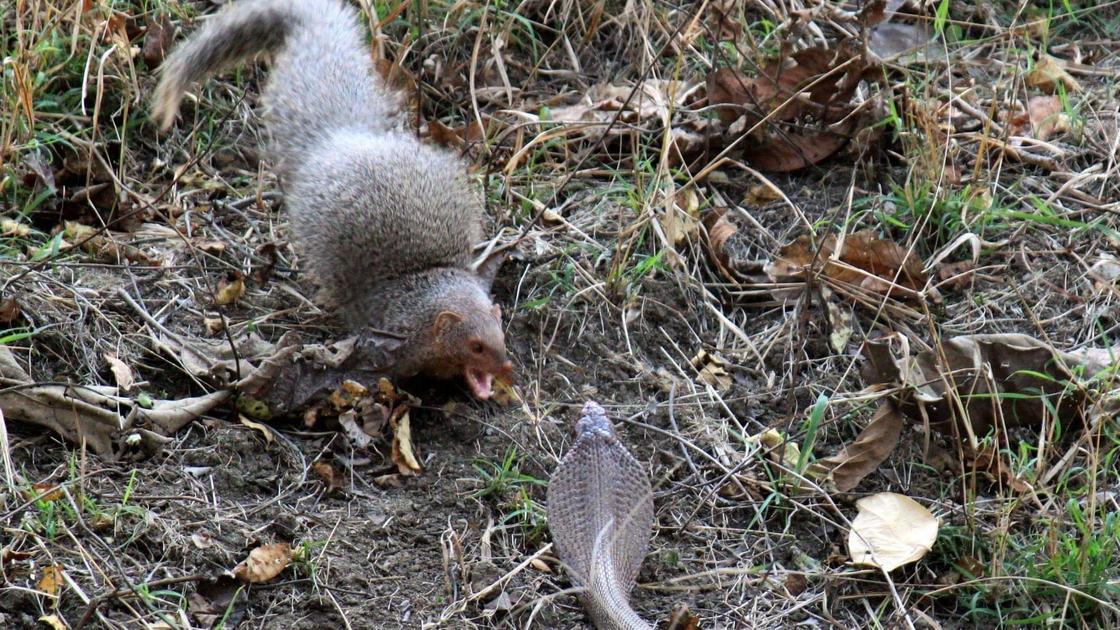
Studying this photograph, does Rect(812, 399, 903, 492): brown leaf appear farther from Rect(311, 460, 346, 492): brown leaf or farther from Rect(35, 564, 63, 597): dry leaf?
Rect(35, 564, 63, 597): dry leaf

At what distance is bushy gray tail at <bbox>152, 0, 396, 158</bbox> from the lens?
402 centimetres

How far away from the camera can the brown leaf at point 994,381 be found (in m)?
3.18

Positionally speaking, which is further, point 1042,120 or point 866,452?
point 1042,120

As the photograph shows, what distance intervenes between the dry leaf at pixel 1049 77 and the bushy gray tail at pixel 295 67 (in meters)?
2.46

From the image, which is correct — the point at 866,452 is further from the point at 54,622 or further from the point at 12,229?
the point at 12,229

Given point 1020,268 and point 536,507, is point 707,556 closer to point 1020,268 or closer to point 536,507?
point 536,507

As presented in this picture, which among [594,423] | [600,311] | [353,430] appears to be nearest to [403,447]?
[353,430]

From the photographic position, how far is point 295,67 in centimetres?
414

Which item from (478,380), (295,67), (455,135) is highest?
(295,67)

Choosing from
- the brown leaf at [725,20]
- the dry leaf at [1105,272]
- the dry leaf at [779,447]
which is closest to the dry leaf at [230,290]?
the dry leaf at [779,447]

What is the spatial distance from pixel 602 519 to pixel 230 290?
156 centimetres

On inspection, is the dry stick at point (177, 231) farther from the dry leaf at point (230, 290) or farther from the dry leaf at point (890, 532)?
the dry leaf at point (890, 532)

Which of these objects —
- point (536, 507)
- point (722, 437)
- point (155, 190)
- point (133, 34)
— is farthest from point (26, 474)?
point (133, 34)

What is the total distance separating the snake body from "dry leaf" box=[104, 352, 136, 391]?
1.22 m
